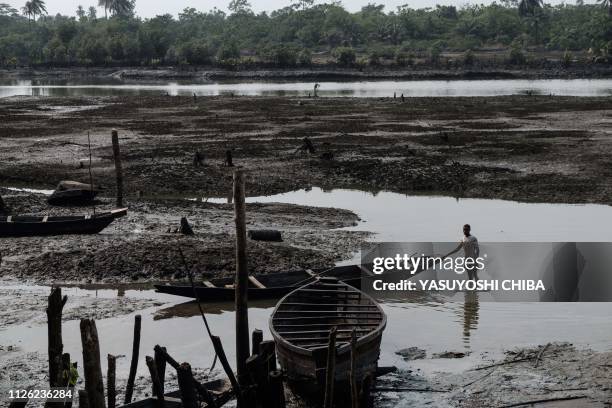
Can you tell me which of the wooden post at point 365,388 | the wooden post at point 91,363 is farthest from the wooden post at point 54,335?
the wooden post at point 365,388

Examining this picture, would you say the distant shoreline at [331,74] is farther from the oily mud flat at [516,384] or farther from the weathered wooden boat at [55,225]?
the oily mud flat at [516,384]

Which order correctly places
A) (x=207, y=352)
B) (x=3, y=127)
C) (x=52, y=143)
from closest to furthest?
(x=207, y=352)
(x=52, y=143)
(x=3, y=127)

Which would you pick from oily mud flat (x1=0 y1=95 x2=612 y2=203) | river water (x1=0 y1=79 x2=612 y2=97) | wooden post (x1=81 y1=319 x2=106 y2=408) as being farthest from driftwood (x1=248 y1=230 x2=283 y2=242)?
river water (x1=0 y1=79 x2=612 y2=97)

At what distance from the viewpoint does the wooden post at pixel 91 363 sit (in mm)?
9641

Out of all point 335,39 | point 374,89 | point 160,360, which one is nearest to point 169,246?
point 160,360

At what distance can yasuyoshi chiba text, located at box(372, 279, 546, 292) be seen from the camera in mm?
18969

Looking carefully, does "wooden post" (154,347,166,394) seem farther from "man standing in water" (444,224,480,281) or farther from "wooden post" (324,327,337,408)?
"man standing in water" (444,224,480,281)

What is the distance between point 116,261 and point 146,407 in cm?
1027

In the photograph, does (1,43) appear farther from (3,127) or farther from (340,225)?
(340,225)

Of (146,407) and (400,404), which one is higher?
(146,407)

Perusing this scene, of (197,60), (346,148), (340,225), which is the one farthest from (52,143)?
(197,60)

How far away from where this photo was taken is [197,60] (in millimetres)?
136875

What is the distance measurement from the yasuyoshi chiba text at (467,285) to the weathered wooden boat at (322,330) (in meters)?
3.84

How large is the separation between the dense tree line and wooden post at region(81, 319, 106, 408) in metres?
117
